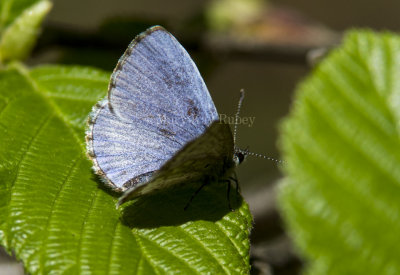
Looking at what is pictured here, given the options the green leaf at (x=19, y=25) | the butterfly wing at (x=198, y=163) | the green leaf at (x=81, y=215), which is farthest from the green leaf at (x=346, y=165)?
the green leaf at (x=19, y=25)

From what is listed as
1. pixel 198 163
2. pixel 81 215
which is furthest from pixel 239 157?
pixel 81 215

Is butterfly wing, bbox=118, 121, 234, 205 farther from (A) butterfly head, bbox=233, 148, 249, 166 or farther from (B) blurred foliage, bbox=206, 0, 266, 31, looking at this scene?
(B) blurred foliage, bbox=206, 0, 266, 31

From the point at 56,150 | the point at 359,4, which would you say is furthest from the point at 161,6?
the point at 56,150

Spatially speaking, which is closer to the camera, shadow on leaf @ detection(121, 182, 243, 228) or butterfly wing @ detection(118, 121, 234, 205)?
butterfly wing @ detection(118, 121, 234, 205)

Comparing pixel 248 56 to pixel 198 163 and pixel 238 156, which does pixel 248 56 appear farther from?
pixel 198 163

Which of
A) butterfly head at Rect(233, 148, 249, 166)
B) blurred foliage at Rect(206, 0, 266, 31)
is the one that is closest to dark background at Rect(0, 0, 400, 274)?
blurred foliage at Rect(206, 0, 266, 31)
